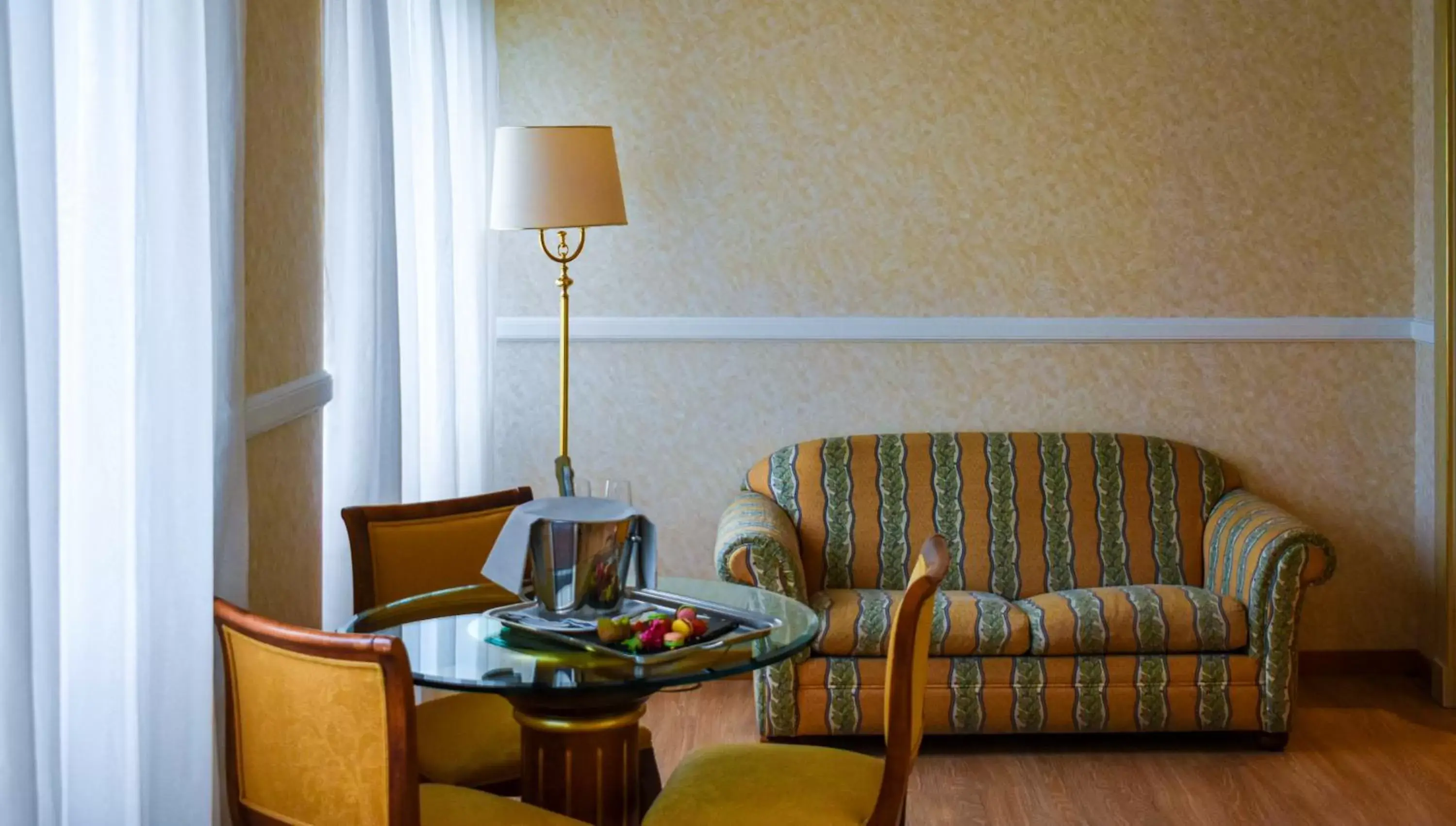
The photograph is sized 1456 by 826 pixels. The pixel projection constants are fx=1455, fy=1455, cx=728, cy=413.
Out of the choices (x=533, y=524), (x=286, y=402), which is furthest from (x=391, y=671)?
(x=286, y=402)

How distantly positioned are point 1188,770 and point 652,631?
2275mm

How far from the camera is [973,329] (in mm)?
5008

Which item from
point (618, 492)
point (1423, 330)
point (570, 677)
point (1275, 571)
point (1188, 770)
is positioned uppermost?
point (1423, 330)

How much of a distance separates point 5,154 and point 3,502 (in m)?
0.38

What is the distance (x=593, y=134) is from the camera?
438 cm

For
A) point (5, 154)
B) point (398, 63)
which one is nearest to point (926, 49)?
point (398, 63)

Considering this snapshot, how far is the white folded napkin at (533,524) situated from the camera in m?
2.60

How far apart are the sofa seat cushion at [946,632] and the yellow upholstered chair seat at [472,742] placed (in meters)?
1.22

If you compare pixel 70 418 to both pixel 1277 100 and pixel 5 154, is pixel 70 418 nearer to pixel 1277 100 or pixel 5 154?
pixel 5 154

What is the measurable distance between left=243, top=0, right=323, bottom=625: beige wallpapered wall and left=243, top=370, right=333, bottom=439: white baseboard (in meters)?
0.02

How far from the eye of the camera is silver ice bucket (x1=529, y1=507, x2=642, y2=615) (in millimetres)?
2602

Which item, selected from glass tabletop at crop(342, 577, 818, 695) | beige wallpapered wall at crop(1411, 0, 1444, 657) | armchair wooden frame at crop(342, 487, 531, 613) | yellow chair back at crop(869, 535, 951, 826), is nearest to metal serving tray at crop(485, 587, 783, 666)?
glass tabletop at crop(342, 577, 818, 695)

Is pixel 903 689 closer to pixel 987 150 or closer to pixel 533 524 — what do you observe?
pixel 533 524

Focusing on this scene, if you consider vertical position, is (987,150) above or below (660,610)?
above
